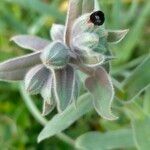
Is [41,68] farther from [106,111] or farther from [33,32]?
[33,32]

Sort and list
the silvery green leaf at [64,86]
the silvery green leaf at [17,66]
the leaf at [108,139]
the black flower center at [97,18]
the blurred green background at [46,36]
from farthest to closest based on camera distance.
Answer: the blurred green background at [46,36], the leaf at [108,139], the silvery green leaf at [17,66], the silvery green leaf at [64,86], the black flower center at [97,18]

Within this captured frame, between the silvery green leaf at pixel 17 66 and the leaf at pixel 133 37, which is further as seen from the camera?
the leaf at pixel 133 37

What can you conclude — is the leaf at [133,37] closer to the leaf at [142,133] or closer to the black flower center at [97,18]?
the leaf at [142,133]

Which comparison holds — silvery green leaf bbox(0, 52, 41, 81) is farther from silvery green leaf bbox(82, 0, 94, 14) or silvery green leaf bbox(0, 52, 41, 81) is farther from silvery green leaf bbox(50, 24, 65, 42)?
silvery green leaf bbox(82, 0, 94, 14)

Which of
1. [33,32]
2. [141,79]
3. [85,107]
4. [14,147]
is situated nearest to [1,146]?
[14,147]

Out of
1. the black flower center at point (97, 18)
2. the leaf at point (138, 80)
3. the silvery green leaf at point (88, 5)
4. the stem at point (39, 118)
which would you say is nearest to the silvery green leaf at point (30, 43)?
the silvery green leaf at point (88, 5)

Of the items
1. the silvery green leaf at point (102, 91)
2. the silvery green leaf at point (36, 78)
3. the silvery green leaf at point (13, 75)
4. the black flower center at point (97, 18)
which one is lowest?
the silvery green leaf at point (102, 91)

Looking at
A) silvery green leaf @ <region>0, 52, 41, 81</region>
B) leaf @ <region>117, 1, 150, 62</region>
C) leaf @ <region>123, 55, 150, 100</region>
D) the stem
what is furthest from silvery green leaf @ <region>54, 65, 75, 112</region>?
leaf @ <region>117, 1, 150, 62</region>
